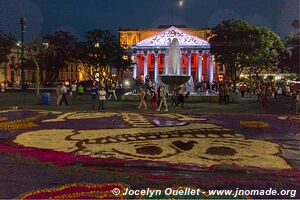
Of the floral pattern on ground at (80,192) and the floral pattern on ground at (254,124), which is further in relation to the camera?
the floral pattern on ground at (254,124)

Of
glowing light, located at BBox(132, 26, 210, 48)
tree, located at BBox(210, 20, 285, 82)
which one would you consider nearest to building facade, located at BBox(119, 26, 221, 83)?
glowing light, located at BBox(132, 26, 210, 48)

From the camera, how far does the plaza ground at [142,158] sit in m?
7.82

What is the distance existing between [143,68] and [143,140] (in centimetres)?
9404

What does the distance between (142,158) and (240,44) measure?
161 ft

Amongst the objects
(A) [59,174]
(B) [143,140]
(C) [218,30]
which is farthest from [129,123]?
(C) [218,30]

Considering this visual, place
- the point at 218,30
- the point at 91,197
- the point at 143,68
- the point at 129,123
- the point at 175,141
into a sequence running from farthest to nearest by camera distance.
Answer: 1. the point at 143,68
2. the point at 218,30
3. the point at 129,123
4. the point at 175,141
5. the point at 91,197

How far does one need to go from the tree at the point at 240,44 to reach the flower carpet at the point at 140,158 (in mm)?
41122

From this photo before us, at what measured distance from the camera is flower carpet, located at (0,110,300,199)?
25.6ft

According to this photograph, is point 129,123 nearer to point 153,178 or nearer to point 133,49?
point 153,178

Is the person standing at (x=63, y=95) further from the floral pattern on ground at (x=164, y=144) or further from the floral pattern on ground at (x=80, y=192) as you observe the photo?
the floral pattern on ground at (x=80, y=192)

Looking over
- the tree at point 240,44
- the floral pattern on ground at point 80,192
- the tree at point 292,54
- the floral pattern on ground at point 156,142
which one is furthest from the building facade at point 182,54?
the floral pattern on ground at point 80,192

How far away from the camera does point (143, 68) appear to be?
106625mm

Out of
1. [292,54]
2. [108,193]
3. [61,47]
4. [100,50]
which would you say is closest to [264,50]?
[292,54]

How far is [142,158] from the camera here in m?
10.4
